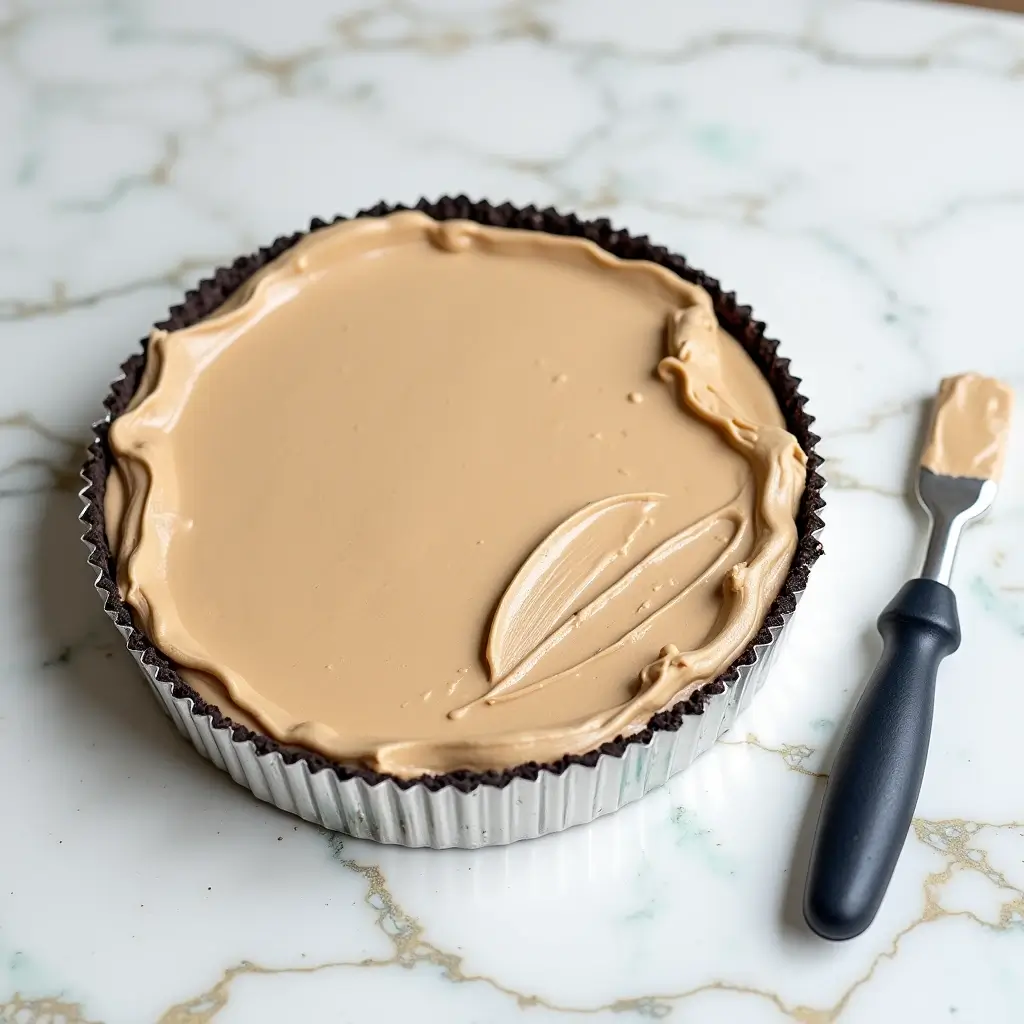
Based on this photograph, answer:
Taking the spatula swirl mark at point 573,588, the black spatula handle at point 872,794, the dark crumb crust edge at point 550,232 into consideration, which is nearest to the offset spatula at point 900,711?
the black spatula handle at point 872,794

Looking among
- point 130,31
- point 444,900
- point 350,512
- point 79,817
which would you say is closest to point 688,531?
point 350,512

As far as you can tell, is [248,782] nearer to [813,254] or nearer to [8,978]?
[8,978]

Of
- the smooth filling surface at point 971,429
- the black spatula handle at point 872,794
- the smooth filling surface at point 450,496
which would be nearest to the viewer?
the black spatula handle at point 872,794

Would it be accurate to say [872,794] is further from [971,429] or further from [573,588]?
[971,429]

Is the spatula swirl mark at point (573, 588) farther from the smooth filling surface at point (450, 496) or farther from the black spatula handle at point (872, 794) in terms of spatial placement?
the black spatula handle at point (872, 794)

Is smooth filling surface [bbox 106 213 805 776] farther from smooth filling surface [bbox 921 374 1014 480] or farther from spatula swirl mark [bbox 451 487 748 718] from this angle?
smooth filling surface [bbox 921 374 1014 480]

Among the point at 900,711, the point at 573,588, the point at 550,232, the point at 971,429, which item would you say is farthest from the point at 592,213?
the point at 900,711

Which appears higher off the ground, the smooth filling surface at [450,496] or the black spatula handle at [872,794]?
the smooth filling surface at [450,496]
